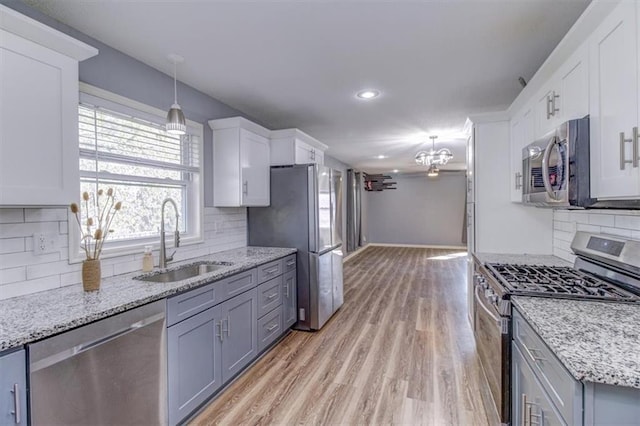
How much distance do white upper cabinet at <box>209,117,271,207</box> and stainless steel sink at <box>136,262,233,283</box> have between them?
25.9 inches

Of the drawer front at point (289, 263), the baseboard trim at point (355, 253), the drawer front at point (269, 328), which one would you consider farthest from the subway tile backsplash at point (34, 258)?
the baseboard trim at point (355, 253)

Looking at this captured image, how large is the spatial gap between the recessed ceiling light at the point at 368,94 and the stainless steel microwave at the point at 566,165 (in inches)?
60.0

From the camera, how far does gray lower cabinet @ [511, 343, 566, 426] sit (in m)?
1.15

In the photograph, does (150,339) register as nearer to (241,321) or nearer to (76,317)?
(76,317)

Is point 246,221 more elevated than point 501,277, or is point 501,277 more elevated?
point 246,221

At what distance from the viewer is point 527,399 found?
138 centimetres

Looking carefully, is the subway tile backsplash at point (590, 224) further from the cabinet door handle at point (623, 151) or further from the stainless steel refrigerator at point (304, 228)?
the stainless steel refrigerator at point (304, 228)

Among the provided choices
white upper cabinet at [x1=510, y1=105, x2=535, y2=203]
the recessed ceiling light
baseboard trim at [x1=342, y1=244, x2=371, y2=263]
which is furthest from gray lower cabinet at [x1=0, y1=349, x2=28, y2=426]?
baseboard trim at [x1=342, y1=244, x2=371, y2=263]

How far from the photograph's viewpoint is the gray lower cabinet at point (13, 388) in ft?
3.67

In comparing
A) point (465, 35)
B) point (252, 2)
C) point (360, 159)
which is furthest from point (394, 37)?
point (360, 159)

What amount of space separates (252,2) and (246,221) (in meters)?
2.34

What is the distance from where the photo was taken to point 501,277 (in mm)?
1887

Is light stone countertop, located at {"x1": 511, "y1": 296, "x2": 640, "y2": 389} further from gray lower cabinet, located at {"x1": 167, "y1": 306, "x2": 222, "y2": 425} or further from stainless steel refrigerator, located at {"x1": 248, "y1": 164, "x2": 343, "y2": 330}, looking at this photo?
stainless steel refrigerator, located at {"x1": 248, "y1": 164, "x2": 343, "y2": 330}

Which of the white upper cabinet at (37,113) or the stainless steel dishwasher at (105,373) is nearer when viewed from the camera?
the stainless steel dishwasher at (105,373)
